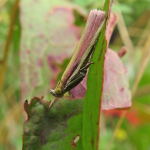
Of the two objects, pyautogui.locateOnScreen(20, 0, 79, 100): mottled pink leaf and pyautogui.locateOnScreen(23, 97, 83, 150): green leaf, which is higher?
pyautogui.locateOnScreen(20, 0, 79, 100): mottled pink leaf

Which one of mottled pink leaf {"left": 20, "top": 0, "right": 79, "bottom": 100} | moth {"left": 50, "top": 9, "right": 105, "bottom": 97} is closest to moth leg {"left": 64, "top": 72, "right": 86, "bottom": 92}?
moth {"left": 50, "top": 9, "right": 105, "bottom": 97}

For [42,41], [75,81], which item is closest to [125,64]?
[42,41]

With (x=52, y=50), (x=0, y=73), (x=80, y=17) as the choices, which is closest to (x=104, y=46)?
(x=52, y=50)

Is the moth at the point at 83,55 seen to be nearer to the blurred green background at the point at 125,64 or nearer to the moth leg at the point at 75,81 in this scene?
the moth leg at the point at 75,81

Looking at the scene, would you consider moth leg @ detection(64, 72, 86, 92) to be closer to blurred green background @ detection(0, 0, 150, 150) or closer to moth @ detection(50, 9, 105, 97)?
moth @ detection(50, 9, 105, 97)

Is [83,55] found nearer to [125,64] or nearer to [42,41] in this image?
[42,41]

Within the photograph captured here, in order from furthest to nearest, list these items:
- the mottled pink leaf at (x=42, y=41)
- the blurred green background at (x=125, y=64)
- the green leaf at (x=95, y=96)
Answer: the blurred green background at (x=125, y=64)
the mottled pink leaf at (x=42, y=41)
the green leaf at (x=95, y=96)

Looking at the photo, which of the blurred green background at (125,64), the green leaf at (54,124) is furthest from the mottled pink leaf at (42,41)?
the green leaf at (54,124)
